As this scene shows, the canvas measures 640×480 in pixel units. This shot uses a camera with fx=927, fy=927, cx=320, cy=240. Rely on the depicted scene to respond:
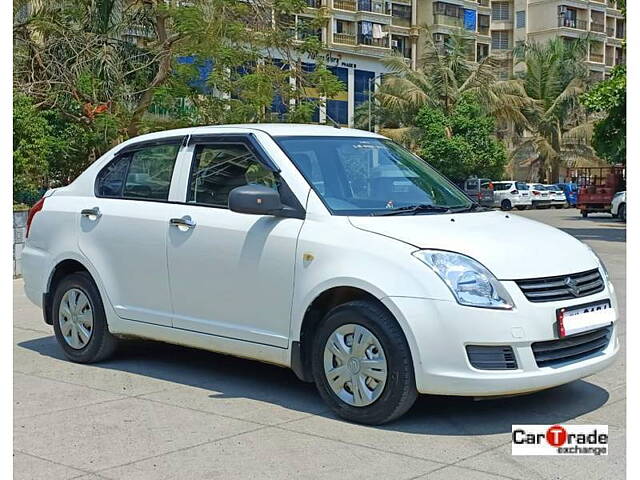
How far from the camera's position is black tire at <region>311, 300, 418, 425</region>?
17.7 ft

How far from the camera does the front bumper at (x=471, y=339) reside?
5.27m

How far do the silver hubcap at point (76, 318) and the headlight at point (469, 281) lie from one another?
10.7 ft

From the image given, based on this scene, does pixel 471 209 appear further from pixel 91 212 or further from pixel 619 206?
pixel 619 206

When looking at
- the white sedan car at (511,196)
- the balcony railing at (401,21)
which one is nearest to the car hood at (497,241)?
the white sedan car at (511,196)

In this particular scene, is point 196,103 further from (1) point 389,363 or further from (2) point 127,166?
(1) point 389,363

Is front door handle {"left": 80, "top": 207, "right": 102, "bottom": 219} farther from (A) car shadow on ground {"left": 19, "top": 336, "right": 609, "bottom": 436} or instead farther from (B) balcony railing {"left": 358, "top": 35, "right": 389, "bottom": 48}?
(B) balcony railing {"left": 358, "top": 35, "right": 389, "bottom": 48}

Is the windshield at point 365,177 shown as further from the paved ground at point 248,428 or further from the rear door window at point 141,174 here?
the paved ground at point 248,428

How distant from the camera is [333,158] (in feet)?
21.4

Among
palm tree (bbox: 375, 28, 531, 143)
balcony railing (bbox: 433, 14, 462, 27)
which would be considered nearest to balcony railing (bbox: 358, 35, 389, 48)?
balcony railing (bbox: 433, 14, 462, 27)

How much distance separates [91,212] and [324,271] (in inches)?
98.7

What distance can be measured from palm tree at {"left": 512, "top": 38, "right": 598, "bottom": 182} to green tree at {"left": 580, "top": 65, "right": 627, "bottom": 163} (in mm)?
29234

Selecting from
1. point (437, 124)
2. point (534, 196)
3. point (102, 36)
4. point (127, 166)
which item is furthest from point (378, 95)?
point (127, 166)

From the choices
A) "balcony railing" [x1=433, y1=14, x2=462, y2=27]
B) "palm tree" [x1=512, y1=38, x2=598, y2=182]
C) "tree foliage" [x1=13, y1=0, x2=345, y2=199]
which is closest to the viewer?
"tree foliage" [x1=13, y1=0, x2=345, y2=199]

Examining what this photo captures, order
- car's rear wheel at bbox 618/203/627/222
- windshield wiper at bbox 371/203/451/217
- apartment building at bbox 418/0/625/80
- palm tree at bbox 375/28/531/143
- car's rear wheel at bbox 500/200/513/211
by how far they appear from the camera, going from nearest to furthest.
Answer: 1. windshield wiper at bbox 371/203/451/217
2. car's rear wheel at bbox 618/203/627/222
3. car's rear wheel at bbox 500/200/513/211
4. palm tree at bbox 375/28/531/143
5. apartment building at bbox 418/0/625/80
